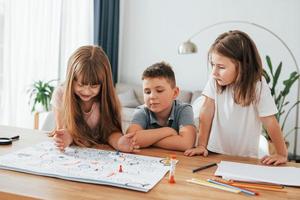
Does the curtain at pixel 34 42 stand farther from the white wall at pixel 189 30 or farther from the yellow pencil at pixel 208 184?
the yellow pencil at pixel 208 184

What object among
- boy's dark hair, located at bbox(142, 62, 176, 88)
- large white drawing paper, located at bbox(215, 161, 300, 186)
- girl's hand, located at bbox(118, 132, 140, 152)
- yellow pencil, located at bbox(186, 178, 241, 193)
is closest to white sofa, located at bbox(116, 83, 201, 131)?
boy's dark hair, located at bbox(142, 62, 176, 88)

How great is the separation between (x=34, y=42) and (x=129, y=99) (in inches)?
52.5

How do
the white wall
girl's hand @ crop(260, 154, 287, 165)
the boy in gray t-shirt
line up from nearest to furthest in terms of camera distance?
girl's hand @ crop(260, 154, 287, 165) → the boy in gray t-shirt → the white wall

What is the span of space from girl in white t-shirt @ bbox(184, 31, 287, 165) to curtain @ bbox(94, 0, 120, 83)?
3.56 m

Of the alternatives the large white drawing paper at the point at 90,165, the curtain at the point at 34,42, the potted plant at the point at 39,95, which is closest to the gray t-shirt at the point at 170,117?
the large white drawing paper at the point at 90,165

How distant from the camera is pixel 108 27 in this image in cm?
517

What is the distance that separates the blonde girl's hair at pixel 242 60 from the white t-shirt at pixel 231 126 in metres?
0.07

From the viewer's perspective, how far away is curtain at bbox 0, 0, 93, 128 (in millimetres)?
3850

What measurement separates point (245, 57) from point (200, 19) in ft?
11.3

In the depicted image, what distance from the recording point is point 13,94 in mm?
3959

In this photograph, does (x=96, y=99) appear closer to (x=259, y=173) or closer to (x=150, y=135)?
(x=150, y=135)

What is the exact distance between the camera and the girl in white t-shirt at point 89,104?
1.50 meters

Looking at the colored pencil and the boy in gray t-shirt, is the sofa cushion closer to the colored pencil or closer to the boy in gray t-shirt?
the boy in gray t-shirt

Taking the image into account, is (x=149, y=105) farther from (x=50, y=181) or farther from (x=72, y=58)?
(x=50, y=181)
